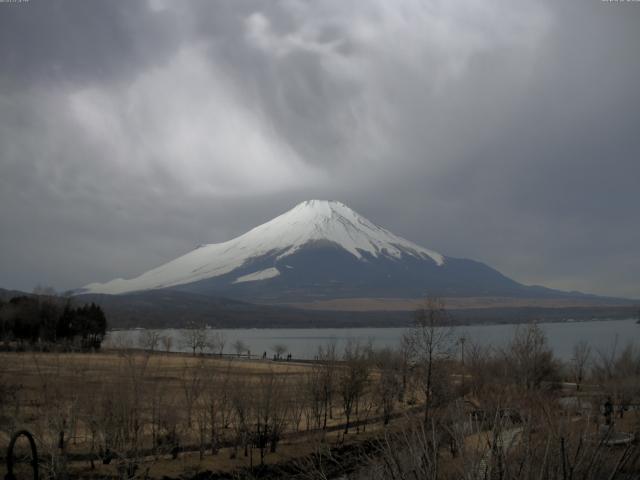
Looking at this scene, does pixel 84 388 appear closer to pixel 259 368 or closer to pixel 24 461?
pixel 24 461

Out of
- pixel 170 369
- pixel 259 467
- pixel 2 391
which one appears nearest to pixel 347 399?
pixel 259 467

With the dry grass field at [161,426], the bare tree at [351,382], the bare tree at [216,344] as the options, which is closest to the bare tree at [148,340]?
the bare tree at [216,344]

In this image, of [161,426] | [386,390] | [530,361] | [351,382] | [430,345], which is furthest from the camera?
[530,361]

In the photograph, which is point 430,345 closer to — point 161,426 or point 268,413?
point 268,413

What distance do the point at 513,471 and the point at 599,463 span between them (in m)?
1.08

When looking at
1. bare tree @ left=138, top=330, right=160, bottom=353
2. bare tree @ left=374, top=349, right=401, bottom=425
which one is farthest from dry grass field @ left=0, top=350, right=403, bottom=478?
bare tree @ left=138, top=330, right=160, bottom=353

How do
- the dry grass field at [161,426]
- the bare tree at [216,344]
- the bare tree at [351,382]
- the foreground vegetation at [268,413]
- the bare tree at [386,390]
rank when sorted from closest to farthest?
the foreground vegetation at [268,413] → the dry grass field at [161,426] → the bare tree at [351,382] → the bare tree at [386,390] → the bare tree at [216,344]

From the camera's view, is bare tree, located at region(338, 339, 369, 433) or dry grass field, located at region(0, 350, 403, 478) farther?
bare tree, located at region(338, 339, 369, 433)

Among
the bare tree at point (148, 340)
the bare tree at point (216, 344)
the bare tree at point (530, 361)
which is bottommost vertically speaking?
the bare tree at point (216, 344)

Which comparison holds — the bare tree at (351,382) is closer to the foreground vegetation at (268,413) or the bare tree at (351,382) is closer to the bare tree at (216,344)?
the foreground vegetation at (268,413)

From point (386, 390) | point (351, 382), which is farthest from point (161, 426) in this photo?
point (386, 390)

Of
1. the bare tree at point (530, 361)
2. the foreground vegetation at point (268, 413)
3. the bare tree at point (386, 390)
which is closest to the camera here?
the foreground vegetation at point (268, 413)

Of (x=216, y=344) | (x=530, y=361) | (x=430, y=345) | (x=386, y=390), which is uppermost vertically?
(x=430, y=345)

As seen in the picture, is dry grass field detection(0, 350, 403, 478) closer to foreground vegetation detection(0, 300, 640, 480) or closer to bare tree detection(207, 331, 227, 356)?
foreground vegetation detection(0, 300, 640, 480)
